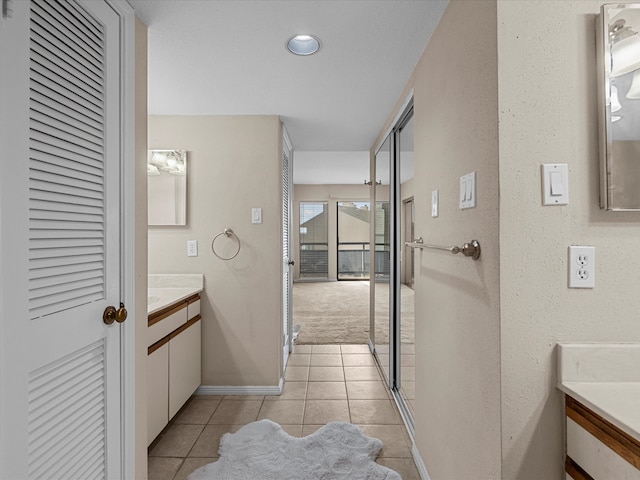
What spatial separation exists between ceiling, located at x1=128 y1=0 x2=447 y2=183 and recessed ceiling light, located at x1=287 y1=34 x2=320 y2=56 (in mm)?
37

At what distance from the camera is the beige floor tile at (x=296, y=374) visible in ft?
9.97

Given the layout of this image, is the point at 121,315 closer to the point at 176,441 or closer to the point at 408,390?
the point at 176,441

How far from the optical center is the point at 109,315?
4.25 ft

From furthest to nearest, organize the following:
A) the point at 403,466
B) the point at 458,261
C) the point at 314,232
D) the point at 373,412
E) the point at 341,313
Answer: the point at 314,232, the point at 341,313, the point at 373,412, the point at 403,466, the point at 458,261

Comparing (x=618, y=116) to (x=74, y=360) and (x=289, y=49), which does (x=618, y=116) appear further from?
(x=74, y=360)

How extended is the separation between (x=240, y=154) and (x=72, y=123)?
1.65m

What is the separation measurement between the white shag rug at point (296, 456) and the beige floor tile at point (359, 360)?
1133 millimetres

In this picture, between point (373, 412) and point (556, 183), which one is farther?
point (373, 412)

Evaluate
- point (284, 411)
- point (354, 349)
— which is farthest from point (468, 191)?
point (354, 349)

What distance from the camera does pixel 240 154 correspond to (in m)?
2.75

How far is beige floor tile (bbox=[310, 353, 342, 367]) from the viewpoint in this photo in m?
3.37

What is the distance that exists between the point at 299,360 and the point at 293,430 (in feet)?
4.11

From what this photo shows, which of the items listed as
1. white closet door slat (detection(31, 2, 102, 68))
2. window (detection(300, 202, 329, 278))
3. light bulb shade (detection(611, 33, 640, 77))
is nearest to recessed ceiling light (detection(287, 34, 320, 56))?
white closet door slat (detection(31, 2, 102, 68))

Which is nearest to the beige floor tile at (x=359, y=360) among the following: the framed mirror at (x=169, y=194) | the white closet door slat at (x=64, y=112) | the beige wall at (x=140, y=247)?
the framed mirror at (x=169, y=194)
